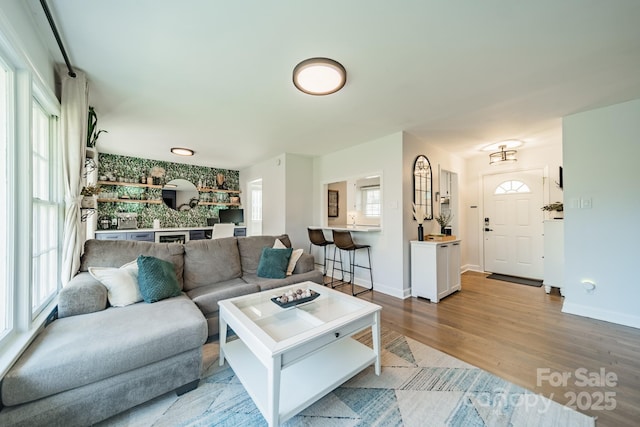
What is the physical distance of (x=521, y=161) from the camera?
4367mm

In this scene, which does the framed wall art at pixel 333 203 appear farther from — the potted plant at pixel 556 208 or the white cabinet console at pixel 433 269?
the potted plant at pixel 556 208

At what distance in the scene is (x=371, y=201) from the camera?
5.95m

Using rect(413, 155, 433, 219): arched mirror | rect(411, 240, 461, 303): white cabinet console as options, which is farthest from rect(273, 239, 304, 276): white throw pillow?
rect(413, 155, 433, 219): arched mirror

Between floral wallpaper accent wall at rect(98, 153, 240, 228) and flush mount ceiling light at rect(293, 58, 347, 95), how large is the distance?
469 cm

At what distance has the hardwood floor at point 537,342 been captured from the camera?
62.4 inches

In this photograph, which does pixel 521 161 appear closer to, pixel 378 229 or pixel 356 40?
pixel 378 229

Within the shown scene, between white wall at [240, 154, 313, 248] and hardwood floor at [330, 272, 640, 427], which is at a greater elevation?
white wall at [240, 154, 313, 248]

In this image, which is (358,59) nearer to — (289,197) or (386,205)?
(386,205)

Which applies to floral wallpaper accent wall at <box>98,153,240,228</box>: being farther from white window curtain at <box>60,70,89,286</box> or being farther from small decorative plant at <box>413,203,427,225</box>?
small decorative plant at <box>413,203,427,225</box>

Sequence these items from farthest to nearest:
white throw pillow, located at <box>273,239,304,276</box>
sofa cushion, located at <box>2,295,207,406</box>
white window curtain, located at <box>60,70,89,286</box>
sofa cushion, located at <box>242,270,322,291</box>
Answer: white throw pillow, located at <box>273,239,304,276</box> < sofa cushion, located at <box>242,270,322,291</box> < white window curtain, located at <box>60,70,89,286</box> < sofa cushion, located at <box>2,295,207,406</box>

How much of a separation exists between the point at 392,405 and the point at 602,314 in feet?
9.44

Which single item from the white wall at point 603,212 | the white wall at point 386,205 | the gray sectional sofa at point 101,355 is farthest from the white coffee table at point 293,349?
A: the white wall at point 603,212

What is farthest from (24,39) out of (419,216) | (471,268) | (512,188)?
(471,268)

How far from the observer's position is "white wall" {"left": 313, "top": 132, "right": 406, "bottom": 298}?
351cm
